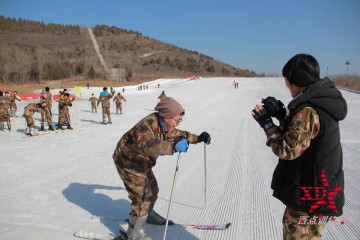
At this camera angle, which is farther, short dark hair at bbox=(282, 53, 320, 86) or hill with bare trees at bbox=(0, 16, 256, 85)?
hill with bare trees at bbox=(0, 16, 256, 85)

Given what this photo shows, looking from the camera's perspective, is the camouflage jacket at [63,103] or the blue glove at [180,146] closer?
the blue glove at [180,146]

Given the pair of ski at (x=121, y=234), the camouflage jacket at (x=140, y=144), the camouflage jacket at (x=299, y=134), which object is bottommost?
the pair of ski at (x=121, y=234)

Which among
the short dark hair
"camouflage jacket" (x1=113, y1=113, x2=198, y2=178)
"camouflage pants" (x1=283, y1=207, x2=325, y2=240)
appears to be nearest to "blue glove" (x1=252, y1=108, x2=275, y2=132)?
the short dark hair

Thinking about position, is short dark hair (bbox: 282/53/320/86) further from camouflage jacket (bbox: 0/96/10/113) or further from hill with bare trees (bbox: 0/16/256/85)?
hill with bare trees (bbox: 0/16/256/85)

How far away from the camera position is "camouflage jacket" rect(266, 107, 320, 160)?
2188 mm

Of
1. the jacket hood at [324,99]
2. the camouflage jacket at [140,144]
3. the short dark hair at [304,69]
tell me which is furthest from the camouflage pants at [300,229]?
the camouflage jacket at [140,144]

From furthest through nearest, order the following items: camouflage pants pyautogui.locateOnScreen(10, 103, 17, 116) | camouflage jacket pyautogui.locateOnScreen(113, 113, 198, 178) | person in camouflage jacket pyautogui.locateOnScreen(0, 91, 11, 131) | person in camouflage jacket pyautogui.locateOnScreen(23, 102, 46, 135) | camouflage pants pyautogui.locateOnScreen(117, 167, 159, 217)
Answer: camouflage pants pyautogui.locateOnScreen(10, 103, 17, 116)
person in camouflage jacket pyautogui.locateOnScreen(0, 91, 11, 131)
person in camouflage jacket pyautogui.locateOnScreen(23, 102, 46, 135)
camouflage pants pyautogui.locateOnScreen(117, 167, 159, 217)
camouflage jacket pyautogui.locateOnScreen(113, 113, 198, 178)

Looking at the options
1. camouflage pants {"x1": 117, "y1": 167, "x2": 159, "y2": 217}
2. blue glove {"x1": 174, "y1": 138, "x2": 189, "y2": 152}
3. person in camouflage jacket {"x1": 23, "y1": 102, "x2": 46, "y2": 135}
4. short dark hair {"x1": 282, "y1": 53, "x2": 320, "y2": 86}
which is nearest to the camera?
short dark hair {"x1": 282, "y1": 53, "x2": 320, "y2": 86}

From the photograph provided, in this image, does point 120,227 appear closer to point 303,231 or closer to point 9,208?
point 9,208

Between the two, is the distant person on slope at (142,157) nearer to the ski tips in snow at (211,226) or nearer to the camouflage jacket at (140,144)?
the camouflage jacket at (140,144)

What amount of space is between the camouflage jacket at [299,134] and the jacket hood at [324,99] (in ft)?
0.20

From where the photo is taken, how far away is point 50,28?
124 meters

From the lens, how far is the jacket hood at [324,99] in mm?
2186

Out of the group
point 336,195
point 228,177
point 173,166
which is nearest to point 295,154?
point 336,195
